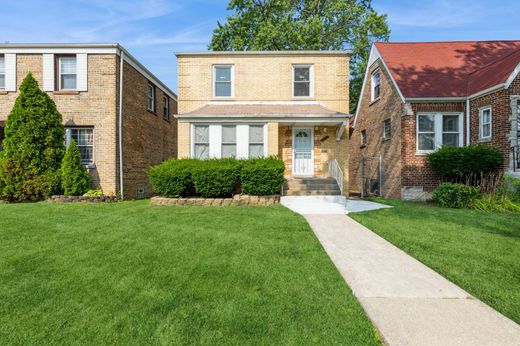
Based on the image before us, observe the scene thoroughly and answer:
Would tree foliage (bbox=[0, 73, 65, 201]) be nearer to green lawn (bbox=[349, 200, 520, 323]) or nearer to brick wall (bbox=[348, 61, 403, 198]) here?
green lawn (bbox=[349, 200, 520, 323])

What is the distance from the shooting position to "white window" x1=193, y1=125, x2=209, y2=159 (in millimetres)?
11164

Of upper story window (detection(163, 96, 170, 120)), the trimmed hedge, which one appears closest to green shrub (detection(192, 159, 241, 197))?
the trimmed hedge

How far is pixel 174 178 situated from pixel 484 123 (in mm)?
12493

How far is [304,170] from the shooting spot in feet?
39.5

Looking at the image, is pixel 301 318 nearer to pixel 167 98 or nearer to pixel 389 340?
pixel 389 340

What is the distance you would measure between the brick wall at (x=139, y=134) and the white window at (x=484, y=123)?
50.1ft

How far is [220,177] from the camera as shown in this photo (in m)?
8.99

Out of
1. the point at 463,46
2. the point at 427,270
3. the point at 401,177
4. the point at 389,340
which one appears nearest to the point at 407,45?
the point at 463,46

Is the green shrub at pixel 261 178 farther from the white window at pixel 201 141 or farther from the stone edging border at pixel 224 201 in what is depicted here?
the white window at pixel 201 141

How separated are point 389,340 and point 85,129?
1323 cm

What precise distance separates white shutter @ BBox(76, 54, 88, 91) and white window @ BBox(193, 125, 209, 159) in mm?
5178

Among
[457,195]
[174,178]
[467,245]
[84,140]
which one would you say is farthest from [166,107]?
[467,245]

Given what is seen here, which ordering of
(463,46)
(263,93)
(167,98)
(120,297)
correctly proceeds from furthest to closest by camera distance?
(167,98) < (463,46) < (263,93) < (120,297)

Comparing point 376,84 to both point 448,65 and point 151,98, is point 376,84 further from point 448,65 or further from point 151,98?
point 151,98
